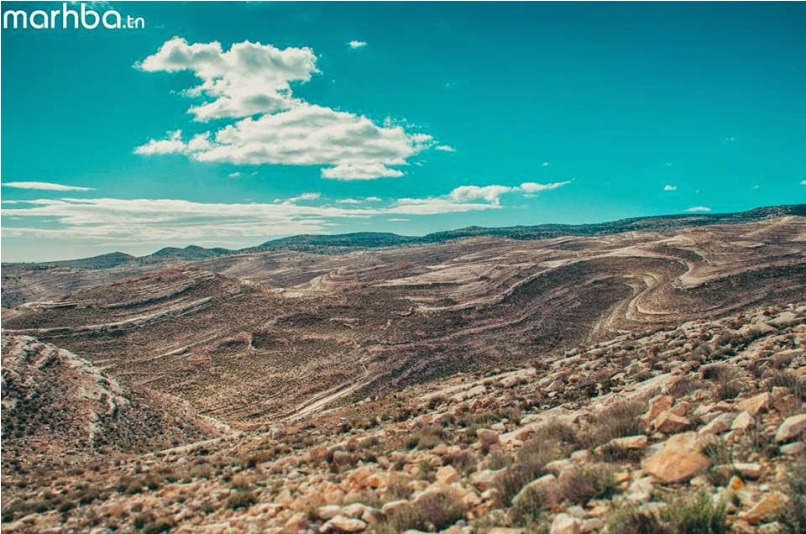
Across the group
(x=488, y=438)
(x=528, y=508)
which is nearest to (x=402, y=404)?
(x=488, y=438)

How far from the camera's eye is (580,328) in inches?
1754

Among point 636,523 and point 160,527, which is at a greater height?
point 636,523

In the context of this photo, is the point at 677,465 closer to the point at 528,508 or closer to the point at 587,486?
the point at 587,486

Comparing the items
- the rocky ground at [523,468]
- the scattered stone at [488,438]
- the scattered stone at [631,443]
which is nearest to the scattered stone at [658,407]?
the rocky ground at [523,468]

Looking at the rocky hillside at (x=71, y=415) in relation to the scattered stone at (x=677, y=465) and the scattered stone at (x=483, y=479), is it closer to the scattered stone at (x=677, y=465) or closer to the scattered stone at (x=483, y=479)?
the scattered stone at (x=483, y=479)

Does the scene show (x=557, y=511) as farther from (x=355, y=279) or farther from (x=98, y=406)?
(x=355, y=279)

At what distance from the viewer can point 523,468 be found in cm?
765

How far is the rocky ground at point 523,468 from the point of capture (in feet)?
19.5

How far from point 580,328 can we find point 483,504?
40437 millimetres

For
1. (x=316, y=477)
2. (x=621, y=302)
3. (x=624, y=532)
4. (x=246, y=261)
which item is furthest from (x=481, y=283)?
(x=246, y=261)

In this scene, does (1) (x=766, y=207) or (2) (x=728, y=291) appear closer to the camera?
(2) (x=728, y=291)

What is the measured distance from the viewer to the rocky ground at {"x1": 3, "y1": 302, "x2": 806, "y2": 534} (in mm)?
5934

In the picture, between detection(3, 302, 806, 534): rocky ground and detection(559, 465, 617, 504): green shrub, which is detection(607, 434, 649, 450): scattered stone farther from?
detection(559, 465, 617, 504): green shrub

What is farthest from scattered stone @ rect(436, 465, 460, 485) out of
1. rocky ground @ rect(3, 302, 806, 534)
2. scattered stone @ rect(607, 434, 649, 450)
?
scattered stone @ rect(607, 434, 649, 450)
